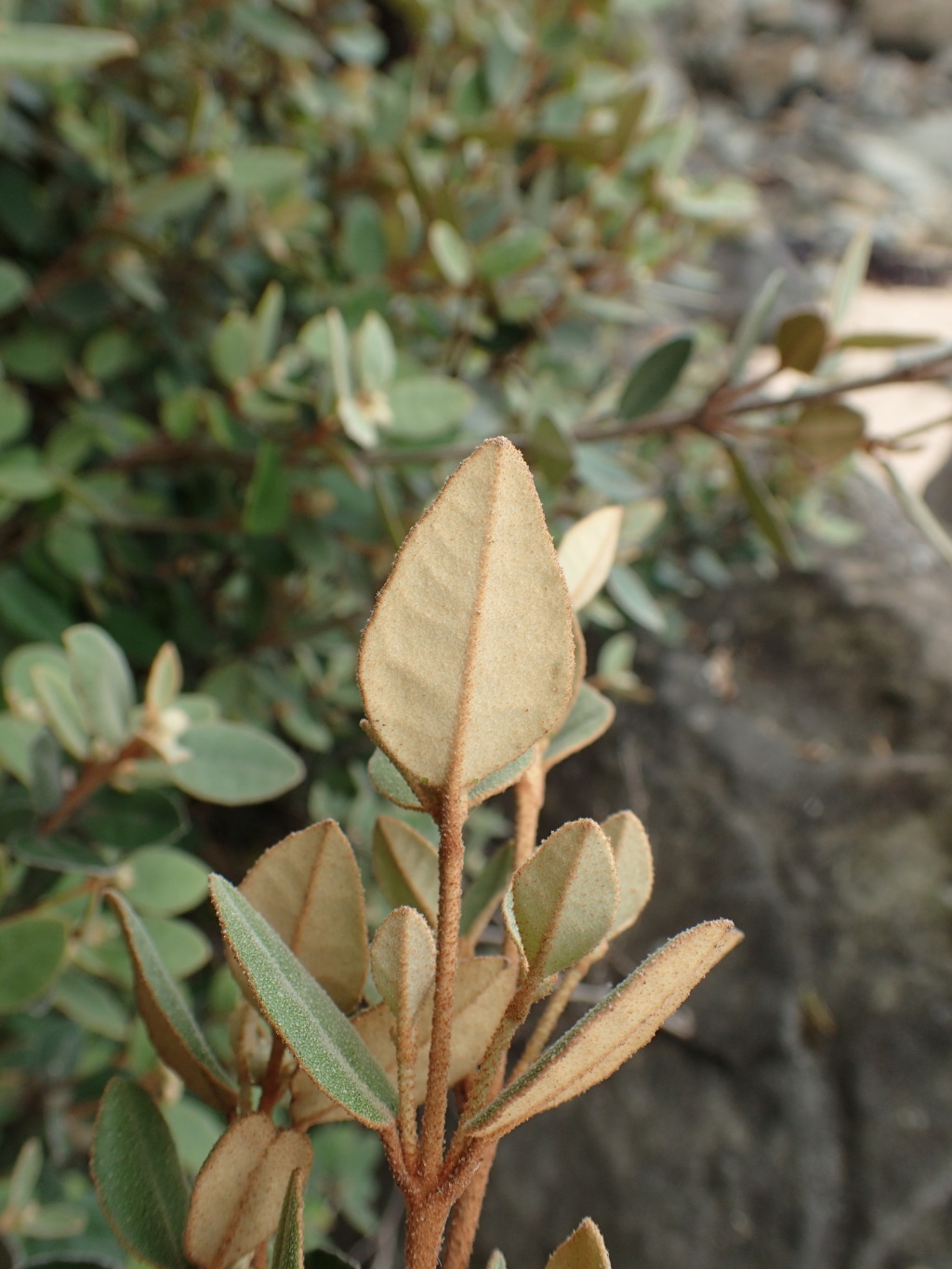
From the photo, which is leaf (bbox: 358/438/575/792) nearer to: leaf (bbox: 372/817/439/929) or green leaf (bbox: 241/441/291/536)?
leaf (bbox: 372/817/439/929)

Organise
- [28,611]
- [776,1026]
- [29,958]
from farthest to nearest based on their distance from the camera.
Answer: [776,1026], [28,611], [29,958]

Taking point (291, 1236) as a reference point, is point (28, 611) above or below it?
below

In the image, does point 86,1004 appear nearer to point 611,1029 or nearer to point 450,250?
point 611,1029

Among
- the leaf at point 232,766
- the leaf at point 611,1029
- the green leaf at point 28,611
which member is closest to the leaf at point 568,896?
the leaf at point 611,1029

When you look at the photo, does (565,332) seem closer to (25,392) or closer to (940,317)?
(25,392)

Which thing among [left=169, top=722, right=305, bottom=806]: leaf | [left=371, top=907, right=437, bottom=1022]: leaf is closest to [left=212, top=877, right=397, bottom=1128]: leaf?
[left=371, top=907, right=437, bottom=1022]: leaf

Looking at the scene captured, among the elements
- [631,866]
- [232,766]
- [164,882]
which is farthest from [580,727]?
[164,882]

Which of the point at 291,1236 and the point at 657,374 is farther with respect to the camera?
the point at 657,374
